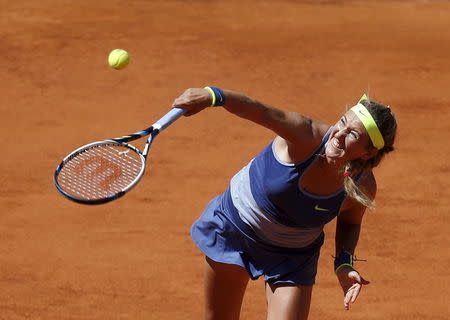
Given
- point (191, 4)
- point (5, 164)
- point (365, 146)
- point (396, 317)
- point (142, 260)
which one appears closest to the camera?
point (365, 146)

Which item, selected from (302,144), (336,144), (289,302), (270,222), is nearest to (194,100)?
(302,144)

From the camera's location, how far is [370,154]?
13.7ft

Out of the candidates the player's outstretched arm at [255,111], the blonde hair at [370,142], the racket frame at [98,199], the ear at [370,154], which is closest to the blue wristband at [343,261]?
the blonde hair at [370,142]

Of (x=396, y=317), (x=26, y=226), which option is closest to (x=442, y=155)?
(x=396, y=317)

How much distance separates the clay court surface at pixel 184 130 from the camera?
6.18m

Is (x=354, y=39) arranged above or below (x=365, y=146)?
below

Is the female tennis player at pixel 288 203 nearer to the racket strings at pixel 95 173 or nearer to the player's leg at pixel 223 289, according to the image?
the player's leg at pixel 223 289

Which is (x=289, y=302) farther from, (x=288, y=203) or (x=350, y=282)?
(x=288, y=203)

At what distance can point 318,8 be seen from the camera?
11258 millimetres

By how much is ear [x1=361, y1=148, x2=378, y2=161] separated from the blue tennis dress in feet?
0.65

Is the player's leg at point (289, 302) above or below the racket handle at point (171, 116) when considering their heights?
below

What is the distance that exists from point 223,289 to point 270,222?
0.53m

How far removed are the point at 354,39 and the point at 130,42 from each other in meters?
2.64

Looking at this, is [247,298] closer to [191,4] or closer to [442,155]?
[442,155]
